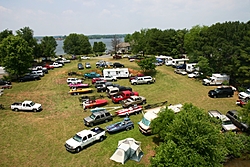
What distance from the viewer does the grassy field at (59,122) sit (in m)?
14.5

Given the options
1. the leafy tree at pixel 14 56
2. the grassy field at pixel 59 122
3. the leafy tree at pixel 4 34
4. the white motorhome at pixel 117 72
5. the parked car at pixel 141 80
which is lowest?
the grassy field at pixel 59 122

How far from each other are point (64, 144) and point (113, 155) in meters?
4.69

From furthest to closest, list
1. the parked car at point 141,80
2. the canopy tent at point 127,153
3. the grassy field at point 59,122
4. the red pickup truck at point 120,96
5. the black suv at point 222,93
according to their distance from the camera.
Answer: the parked car at point 141,80, the black suv at point 222,93, the red pickup truck at point 120,96, the grassy field at point 59,122, the canopy tent at point 127,153

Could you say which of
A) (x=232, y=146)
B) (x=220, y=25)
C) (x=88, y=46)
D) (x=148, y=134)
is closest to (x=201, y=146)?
(x=232, y=146)

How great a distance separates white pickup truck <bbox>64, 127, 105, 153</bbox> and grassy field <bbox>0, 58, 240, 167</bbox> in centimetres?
44

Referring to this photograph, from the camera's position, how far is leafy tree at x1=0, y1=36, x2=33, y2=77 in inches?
1390

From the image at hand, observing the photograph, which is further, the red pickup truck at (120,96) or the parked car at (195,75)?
the parked car at (195,75)

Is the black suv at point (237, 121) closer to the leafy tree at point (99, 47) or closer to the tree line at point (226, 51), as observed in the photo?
Answer: the tree line at point (226, 51)

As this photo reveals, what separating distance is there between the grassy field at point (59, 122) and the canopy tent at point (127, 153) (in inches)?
13.6

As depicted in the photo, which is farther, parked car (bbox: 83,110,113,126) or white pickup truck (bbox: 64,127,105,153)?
parked car (bbox: 83,110,113,126)

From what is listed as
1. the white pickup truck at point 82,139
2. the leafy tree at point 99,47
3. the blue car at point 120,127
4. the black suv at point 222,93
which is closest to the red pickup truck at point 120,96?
the blue car at point 120,127

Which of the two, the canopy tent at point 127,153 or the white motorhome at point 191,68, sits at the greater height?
the white motorhome at point 191,68

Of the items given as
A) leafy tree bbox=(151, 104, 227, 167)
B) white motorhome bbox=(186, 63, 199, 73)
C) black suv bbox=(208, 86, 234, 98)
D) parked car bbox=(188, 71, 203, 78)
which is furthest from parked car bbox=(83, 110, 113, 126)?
white motorhome bbox=(186, 63, 199, 73)

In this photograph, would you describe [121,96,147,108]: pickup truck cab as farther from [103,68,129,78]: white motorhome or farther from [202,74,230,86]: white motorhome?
[202,74,230,86]: white motorhome
